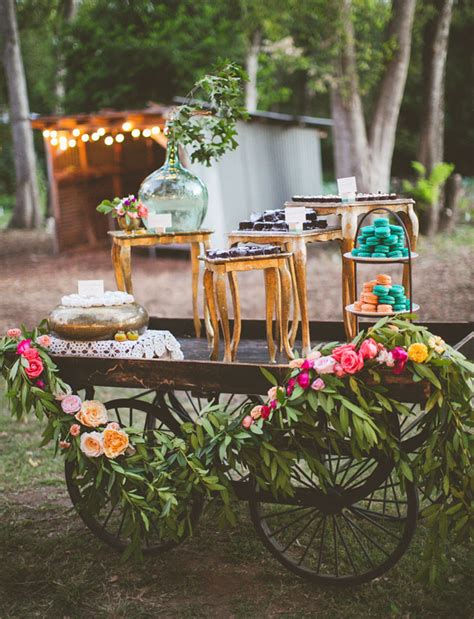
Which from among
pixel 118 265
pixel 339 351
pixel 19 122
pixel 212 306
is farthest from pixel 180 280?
pixel 19 122

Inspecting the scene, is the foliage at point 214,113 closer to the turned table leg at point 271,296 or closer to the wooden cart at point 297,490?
the turned table leg at point 271,296

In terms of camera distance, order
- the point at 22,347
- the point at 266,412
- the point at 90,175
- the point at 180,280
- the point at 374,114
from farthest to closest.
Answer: the point at 90,175 < the point at 374,114 < the point at 180,280 < the point at 22,347 < the point at 266,412

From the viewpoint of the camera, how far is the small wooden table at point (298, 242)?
4047mm

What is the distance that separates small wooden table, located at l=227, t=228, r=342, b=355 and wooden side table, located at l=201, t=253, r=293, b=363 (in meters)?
0.08

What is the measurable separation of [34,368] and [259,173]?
12339 millimetres

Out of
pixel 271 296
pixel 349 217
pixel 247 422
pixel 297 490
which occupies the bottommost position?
pixel 297 490

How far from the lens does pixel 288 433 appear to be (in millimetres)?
3477

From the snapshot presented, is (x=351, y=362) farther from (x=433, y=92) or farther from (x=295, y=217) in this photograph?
(x=433, y=92)

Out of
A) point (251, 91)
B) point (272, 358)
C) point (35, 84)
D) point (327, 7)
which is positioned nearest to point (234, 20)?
point (251, 91)

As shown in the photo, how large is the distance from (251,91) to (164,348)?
1740 centimetres

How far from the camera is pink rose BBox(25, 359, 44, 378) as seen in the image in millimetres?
3504

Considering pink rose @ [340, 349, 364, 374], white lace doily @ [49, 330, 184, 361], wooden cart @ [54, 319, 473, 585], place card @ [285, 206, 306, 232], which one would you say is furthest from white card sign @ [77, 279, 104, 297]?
pink rose @ [340, 349, 364, 374]

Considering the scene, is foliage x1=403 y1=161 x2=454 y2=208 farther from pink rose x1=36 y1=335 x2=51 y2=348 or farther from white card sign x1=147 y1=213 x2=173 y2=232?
pink rose x1=36 y1=335 x2=51 y2=348

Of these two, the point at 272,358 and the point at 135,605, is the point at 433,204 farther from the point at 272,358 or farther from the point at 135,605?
the point at 135,605
